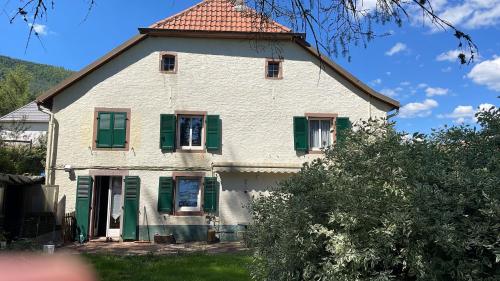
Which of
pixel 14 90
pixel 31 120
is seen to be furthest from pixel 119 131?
pixel 14 90

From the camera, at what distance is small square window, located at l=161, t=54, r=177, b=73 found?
21.1 metres

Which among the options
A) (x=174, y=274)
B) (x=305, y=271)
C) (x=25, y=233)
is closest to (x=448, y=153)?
(x=305, y=271)

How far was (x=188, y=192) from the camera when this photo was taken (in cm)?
2056

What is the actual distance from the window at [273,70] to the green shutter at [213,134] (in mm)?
3280

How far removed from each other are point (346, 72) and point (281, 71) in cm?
300

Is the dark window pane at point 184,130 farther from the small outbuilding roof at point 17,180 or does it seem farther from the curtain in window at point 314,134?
the small outbuilding roof at point 17,180

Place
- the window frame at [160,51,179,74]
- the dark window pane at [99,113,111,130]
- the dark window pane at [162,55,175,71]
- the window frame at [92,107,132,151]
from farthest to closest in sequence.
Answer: the dark window pane at [162,55,175,71]
the window frame at [160,51,179,74]
the dark window pane at [99,113,111,130]
the window frame at [92,107,132,151]

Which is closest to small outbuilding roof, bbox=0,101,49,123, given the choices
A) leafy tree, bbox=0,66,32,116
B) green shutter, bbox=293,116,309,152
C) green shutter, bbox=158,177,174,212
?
leafy tree, bbox=0,66,32,116

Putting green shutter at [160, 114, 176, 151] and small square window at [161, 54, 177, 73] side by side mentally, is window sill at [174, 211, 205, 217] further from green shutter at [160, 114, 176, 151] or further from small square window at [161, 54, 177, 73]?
small square window at [161, 54, 177, 73]

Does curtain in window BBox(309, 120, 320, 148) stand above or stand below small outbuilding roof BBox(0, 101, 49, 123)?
below

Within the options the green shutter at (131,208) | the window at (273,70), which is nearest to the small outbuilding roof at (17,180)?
the green shutter at (131,208)

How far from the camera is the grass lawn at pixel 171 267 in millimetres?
10852

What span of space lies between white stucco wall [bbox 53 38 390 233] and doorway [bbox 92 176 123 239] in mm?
929

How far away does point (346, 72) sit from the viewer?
21672 millimetres
